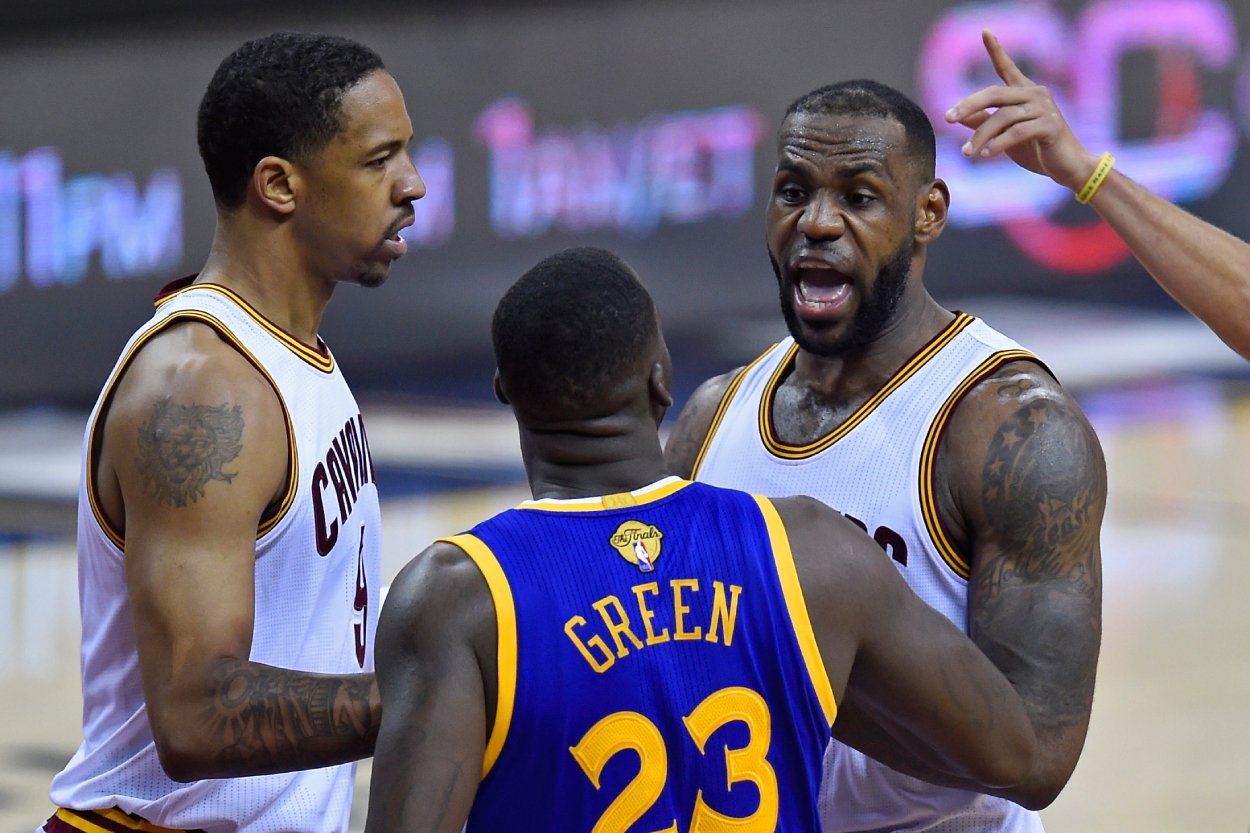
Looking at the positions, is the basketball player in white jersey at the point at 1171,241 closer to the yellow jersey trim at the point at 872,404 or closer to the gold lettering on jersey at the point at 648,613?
the yellow jersey trim at the point at 872,404

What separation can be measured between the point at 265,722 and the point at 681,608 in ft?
2.20

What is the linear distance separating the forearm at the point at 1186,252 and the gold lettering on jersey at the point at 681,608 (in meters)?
1.44

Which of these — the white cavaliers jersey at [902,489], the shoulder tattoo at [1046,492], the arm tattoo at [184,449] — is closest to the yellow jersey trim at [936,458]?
the white cavaliers jersey at [902,489]

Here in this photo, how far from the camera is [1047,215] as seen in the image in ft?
40.8

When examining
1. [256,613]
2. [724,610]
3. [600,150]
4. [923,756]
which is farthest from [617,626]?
[600,150]

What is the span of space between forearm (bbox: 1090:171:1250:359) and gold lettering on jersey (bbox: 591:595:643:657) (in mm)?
1507

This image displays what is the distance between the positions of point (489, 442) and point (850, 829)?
7503 mm

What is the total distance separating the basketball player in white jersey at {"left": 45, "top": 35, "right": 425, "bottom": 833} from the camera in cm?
210

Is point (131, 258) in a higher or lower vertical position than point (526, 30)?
lower

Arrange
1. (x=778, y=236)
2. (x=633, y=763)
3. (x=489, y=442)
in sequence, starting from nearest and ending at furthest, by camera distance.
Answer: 1. (x=633, y=763)
2. (x=778, y=236)
3. (x=489, y=442)

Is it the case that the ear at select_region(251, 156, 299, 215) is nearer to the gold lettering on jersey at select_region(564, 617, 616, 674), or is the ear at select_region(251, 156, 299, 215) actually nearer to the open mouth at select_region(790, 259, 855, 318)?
the open mouth at select_region(790, 259, 855, 318)

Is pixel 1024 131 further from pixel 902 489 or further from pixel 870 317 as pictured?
pixel 902 489

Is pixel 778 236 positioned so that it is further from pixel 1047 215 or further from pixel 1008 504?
pixel 1047 215

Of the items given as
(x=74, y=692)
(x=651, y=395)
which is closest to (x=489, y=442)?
(x=74, y=692)
